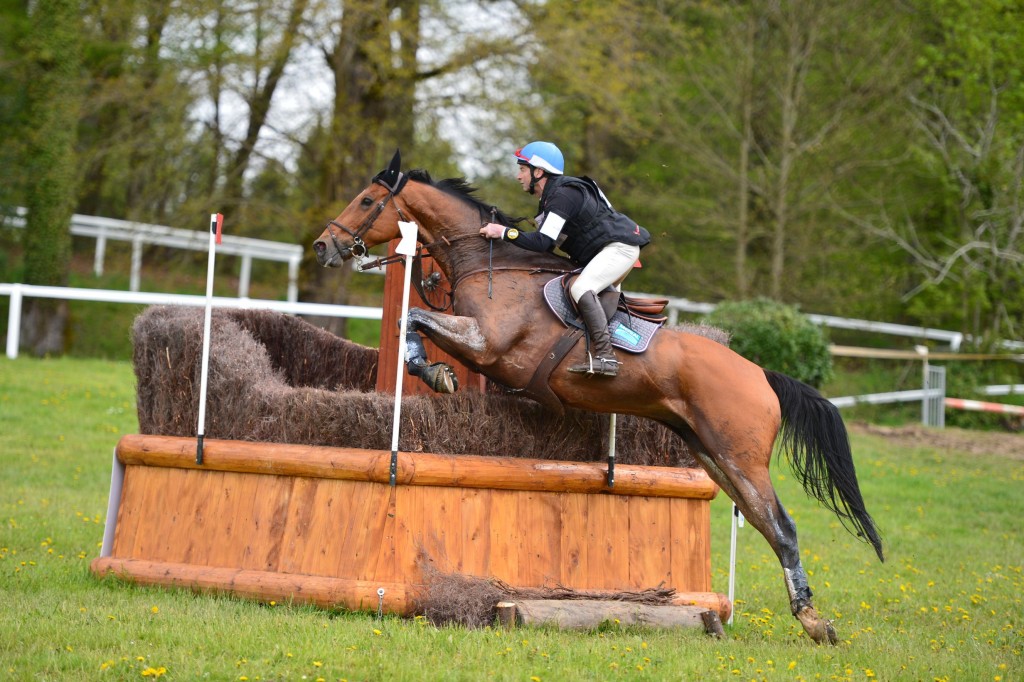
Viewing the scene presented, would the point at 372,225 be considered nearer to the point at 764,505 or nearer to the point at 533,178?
the point at 533,178

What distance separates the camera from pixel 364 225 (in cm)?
622

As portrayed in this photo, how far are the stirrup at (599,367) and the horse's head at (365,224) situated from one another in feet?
4.76

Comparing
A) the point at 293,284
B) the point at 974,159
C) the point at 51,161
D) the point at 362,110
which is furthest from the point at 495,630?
the point at 974,159

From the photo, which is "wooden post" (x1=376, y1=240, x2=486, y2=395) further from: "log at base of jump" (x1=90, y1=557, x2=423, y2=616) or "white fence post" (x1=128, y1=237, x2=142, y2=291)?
"white fence post" (x1=128, y1=237, x2=142, y2=291)

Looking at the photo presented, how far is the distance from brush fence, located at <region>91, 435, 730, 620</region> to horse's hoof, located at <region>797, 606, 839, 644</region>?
61cm

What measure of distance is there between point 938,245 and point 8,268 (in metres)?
19.5

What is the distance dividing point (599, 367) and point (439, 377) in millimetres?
864

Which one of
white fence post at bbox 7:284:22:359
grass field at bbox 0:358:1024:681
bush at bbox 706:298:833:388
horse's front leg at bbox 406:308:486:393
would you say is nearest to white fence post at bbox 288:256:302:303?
white fence post at bbox 7:284:22:359

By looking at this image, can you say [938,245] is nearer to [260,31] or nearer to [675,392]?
[260,31]

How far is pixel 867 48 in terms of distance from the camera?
21.8 m

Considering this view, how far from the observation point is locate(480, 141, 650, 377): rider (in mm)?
5762

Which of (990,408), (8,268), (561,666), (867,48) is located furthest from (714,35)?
(561,666)

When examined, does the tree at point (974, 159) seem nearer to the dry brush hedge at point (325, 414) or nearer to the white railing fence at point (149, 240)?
the white railing fence at point (149, 240)

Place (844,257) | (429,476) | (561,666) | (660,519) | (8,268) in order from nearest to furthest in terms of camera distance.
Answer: (561,666) → (429,476) → (660,519) → (8,268) → (844,257)
